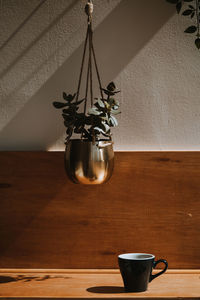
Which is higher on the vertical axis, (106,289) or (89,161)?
(89,161)

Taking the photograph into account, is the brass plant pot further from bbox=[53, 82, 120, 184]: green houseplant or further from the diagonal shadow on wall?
the diagonal shadow on wall

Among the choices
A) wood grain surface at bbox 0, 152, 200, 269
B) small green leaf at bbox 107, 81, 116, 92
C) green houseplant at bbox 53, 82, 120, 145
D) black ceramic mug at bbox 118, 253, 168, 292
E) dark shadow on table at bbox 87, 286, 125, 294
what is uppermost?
small green leaf at bbox 107, 81, 116, 92

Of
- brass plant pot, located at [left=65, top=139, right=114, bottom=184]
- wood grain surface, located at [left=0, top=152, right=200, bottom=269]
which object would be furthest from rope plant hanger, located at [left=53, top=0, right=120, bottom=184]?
wood grain surface, located at [left=0, top=152, right=200, bottom=269]

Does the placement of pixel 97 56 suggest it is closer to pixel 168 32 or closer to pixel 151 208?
pixel 168 32

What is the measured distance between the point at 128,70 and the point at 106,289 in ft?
2.45

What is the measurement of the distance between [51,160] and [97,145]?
26cm

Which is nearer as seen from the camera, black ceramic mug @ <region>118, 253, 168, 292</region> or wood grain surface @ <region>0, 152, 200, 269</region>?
black ceramic mug @ <region>118, 253, 168, 292</region>

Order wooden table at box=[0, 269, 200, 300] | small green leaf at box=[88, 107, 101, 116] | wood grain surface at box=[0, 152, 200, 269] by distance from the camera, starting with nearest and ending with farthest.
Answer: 1. wooden table at box=[0, 269, 200, 300]
2. small green leaf at box=[88, 107, 101, 116]
3. wood grain surface at box=[0, 152, 200, 269]

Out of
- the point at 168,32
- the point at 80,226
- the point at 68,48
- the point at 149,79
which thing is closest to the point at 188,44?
the point at 168,32

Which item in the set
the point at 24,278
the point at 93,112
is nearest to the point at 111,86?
the point at 93,112

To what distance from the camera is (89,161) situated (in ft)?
3.94

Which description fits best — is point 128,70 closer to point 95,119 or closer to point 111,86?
point 111,86

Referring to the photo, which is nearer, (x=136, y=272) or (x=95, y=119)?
(x=136, y=272)

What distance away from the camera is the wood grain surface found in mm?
1372
